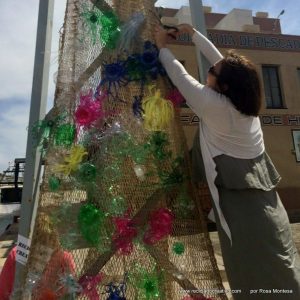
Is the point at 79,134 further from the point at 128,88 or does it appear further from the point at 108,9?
the point at 108,9

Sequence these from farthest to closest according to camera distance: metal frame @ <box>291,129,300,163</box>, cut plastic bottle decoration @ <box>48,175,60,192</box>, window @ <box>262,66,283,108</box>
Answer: window @ <box>262,66,283,108</box>
metal frame @ <box>291,129,300,163</box>
cut plastic bottle decoration @ <box>48,175,60,192</box>

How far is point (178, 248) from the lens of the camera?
1.56 m

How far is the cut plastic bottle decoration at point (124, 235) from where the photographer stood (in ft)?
4.93

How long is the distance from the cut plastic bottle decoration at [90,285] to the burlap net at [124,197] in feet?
0.06

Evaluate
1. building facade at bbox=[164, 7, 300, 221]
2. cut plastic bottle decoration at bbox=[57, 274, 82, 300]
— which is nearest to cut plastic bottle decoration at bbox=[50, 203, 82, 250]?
cut plastic bottle decoration at bbox=[57, 274, 82, 300]

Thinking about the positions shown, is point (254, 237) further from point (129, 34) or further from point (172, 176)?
point (129, 34)

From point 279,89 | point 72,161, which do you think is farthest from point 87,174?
point 279,89

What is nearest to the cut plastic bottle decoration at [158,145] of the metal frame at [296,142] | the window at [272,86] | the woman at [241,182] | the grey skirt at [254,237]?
the woman at [241,182]

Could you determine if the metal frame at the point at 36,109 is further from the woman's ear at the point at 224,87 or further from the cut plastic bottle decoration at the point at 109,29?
the woman's ear at the point at 224,87

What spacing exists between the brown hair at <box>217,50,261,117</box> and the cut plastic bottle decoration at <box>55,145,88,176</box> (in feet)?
2.02

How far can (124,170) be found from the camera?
1.59 meters

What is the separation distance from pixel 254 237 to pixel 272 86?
37.1 feet

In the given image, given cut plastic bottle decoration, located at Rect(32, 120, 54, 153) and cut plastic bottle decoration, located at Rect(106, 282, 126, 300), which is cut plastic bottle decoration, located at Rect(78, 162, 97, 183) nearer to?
cut plastic bottle decoration, located at Rect(32, 120, 54, 153)

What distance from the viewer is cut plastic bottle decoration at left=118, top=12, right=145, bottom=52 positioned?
1.70m
